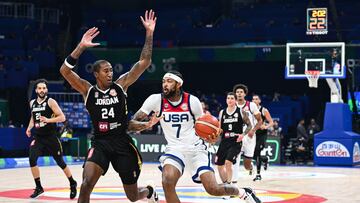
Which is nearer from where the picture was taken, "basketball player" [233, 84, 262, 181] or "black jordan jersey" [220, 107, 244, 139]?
"black jordan jersey" [220, 107, 244, 139]

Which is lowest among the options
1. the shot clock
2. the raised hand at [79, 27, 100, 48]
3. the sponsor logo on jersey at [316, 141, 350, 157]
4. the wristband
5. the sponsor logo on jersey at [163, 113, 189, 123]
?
the sponsor logo on jersey at [316, 141, 350, 157]

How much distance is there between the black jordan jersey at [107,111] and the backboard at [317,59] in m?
15.6

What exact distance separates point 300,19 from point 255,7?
3044 millimetres

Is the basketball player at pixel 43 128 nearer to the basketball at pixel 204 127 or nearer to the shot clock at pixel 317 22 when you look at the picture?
the basketball at pixel 204 127

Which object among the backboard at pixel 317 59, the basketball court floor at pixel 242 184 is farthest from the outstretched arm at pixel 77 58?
the backboard at pixel 317 59

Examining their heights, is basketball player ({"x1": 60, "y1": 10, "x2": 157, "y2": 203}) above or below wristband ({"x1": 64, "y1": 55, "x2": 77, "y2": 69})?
below

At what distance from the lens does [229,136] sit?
45.7 ft

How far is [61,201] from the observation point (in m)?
12.3

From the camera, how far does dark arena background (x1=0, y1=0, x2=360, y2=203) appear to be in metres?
24.4

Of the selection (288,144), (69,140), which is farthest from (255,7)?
(69,140)

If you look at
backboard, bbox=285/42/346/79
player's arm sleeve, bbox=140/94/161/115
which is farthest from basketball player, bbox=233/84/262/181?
backboard, bbox=285/42/346/79

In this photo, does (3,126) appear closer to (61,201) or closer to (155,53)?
(155,53)

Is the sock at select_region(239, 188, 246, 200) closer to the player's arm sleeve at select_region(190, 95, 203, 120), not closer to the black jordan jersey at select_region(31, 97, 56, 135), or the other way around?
the player's arm sleeve at select_region(190, 95, 203, 120)

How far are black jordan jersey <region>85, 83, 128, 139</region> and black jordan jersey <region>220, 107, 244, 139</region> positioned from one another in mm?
5049
